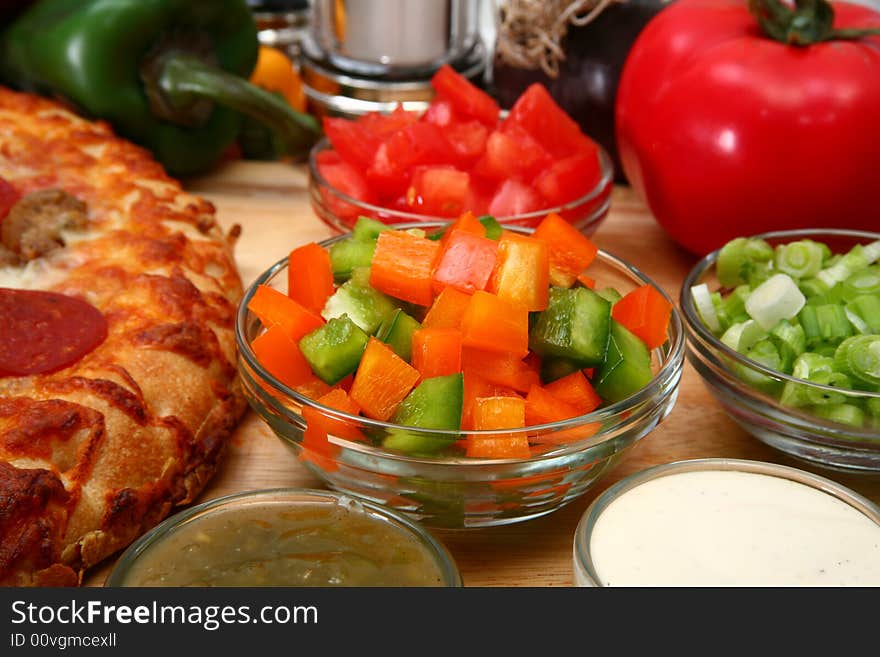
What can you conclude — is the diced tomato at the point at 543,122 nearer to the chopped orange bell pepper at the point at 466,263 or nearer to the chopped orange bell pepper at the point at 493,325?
the chopped orange bell pepper at the point at 466,263

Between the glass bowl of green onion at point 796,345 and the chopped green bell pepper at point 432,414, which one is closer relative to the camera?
the chopped green bell pepper at point 432,414

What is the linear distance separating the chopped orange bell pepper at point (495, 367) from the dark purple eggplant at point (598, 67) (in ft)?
5.88

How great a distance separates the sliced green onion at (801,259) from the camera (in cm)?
235

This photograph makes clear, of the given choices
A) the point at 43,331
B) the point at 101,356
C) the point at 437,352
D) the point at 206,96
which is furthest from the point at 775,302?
the point at 206,96

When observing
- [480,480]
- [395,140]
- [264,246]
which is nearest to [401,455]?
[480,480]

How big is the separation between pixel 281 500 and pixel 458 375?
13.9 inches

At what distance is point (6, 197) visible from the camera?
8.38 ft

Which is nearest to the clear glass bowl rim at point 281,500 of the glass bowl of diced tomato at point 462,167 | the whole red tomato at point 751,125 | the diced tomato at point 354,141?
the glass bowl of diced tomato at point 462,167

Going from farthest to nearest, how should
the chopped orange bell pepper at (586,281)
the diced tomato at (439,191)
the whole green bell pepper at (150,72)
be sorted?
the whole green bell pepper at (150,72) < the diced tomato at (439,191) < the chopped orange bell pepper at (586,281)

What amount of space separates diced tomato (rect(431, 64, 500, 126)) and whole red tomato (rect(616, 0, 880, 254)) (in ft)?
1.39

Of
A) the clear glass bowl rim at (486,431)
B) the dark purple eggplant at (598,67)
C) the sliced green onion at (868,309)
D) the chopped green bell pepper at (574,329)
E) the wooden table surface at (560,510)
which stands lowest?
the wooden table surface at (560,510)

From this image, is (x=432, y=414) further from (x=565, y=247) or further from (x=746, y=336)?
(x=746, y=336)

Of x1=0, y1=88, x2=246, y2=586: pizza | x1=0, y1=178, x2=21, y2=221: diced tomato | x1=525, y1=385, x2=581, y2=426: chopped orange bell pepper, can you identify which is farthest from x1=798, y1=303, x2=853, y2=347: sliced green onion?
x1=0, y1=178, x2=21, y2=221: diced tomato

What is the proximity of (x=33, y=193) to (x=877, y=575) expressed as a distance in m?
1.97
